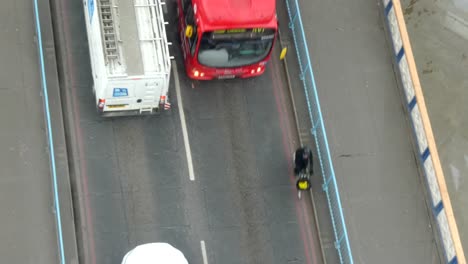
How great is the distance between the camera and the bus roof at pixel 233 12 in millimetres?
26344

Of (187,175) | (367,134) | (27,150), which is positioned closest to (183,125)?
(187,175)

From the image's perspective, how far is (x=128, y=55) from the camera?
25.9 meters

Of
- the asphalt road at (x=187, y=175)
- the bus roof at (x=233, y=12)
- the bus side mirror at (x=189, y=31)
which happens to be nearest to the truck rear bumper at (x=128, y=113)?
the asphalt road at (x=187, y=175)

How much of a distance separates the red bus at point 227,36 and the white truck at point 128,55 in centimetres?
119

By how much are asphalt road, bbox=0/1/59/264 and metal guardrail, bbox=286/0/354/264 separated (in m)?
8.86

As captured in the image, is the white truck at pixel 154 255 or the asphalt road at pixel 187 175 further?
the asphalt road at pixel 187 175

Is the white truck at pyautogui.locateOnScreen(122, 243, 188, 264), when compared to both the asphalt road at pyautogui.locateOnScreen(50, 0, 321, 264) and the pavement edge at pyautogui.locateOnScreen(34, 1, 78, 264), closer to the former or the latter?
the asphalt road at pyautogui.locateOnScreen(50, 0, 321, 264)

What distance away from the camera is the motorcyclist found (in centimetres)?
2681

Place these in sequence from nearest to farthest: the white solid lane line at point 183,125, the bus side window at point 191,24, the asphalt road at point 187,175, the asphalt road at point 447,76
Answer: the asphalt road at point 187,175 < the bus side window at point 191,24 < the white solid lane line at point 183,125 < the asphalt road at point 447,76

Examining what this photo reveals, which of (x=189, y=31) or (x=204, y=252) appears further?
(x=189, y=31)

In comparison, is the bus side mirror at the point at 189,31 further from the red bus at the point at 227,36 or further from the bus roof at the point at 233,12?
the bus roof at the point at 233,12

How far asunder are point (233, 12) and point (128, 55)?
356 centimetres

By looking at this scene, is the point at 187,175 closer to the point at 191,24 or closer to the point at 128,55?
the point at 128,55

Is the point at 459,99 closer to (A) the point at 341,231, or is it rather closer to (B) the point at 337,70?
(B) the point at 337,70
